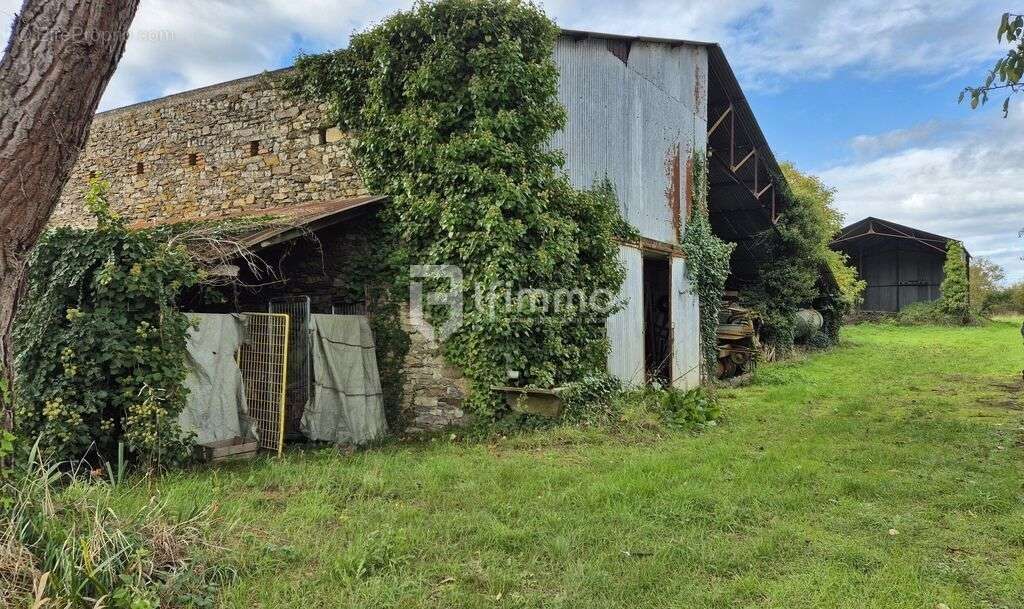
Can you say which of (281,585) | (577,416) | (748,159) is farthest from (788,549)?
(748,159)

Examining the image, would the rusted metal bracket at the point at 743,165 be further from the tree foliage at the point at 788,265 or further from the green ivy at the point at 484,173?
the green ivy at the point at 484,173

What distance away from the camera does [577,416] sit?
7.50 m

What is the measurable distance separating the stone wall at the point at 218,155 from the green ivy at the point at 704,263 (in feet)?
22.0

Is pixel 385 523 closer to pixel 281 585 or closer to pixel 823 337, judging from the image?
pixel 281 585

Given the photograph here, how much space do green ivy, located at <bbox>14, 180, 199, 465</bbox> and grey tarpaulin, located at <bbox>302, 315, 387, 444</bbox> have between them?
1.68 metres

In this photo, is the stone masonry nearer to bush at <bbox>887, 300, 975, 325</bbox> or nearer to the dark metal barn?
the dark metal barn

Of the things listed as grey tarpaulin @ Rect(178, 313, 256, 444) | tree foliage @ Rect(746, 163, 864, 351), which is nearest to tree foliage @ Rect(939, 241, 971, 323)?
tree foliage @ Rect(746, 163, 864, 351)

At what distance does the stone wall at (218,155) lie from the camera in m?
8.81

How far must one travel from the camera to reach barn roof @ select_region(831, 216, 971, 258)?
2984 centimetres

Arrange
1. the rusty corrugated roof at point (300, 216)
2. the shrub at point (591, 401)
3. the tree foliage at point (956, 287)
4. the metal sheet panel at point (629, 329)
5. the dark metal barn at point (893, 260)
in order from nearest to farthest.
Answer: the rusty corrugated roof at point (300, 216), the shrub at point (591, 401), the metal sheet panel at point (629, 329), the tree foliage at point (956, 287), the dark metal barn at point (893, 260)

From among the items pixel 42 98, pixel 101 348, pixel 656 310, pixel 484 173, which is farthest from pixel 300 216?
pixel 656 310

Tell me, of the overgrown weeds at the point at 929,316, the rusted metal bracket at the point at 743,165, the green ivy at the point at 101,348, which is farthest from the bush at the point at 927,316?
the green ivy at the point at 101,348

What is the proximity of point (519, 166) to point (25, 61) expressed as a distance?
16.7 ft

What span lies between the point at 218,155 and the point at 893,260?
111 ft
